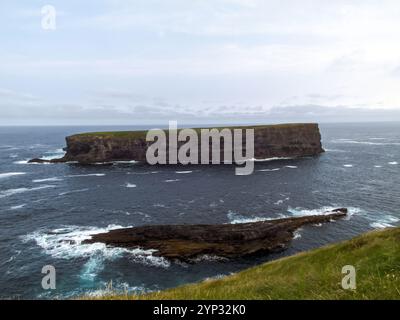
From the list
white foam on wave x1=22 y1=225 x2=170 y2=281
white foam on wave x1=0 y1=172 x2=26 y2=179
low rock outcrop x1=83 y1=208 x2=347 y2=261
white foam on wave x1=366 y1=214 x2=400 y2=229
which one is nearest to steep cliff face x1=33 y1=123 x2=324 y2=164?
white foam on wave x1=0 y1=172 x2=26 y2=179

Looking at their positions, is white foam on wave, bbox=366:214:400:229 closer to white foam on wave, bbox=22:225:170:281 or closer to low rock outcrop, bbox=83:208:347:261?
low rock outcrop, bbox=83:208:347:261

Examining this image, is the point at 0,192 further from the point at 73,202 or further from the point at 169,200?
the point at 169,200

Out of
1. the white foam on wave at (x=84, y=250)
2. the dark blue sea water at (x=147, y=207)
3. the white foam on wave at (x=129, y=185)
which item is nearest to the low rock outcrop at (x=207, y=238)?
the white foam on wave at (x=84, y=250)

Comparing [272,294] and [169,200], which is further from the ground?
[272,294]

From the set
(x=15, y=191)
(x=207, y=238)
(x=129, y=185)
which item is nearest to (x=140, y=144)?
(x=129, y=185)

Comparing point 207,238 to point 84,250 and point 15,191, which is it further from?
point 15,191
